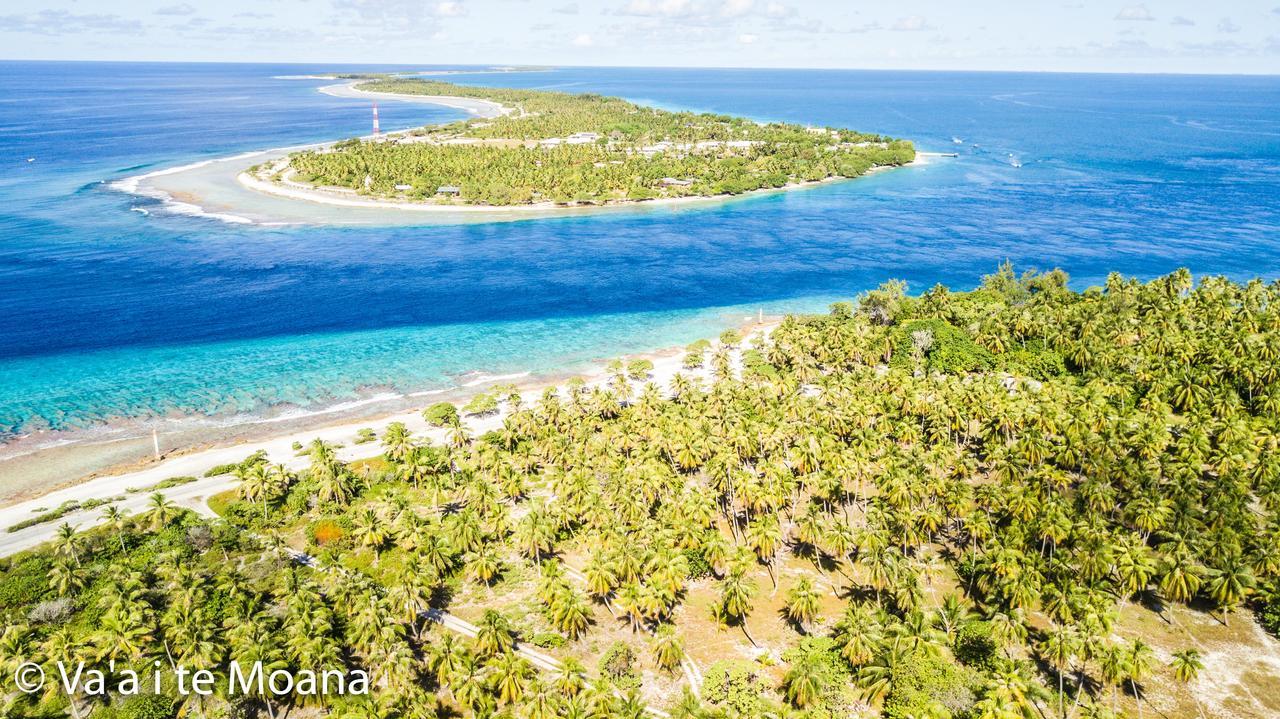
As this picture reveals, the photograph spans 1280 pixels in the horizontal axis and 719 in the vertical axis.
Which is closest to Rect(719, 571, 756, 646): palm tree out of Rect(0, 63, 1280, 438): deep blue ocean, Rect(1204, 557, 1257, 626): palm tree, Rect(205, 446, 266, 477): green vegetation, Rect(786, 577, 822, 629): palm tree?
Rect(786, 577, 822, 629): palm tree

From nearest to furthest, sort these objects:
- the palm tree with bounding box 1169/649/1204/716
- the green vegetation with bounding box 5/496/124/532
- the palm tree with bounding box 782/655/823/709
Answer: the palm tree with bounding box 782/655/823/709 < the palm tree with bounding box 1169/649/1204/716 < the green vegetation with bounding box 5/496/124/532

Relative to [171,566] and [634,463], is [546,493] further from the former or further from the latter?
[171,566]

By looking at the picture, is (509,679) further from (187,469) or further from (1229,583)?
(1229,583)

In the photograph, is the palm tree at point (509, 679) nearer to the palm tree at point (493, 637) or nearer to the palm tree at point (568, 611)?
the palm tree at point (493, 637)

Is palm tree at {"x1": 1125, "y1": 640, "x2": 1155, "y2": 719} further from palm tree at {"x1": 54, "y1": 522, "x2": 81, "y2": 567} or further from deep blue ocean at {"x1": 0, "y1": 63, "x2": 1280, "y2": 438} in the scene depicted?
palm tree at {"x1": 54, "y1": 522, "x2": 81, "y2": 567}

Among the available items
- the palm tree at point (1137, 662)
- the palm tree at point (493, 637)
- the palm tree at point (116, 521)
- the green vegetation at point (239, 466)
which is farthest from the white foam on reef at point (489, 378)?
the palm tree at point (1137, 662)

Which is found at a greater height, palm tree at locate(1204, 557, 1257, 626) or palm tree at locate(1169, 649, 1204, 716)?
palm tree at locate(1204, 557, 1257, 626)

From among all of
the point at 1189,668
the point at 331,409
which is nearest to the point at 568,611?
the point at 1189,668
